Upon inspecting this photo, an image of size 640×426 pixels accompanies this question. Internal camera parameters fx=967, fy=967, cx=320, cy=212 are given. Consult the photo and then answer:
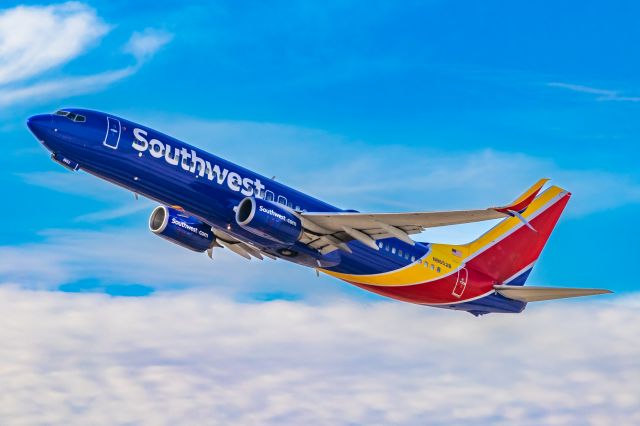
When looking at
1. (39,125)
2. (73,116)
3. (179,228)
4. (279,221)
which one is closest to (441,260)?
(279,221)

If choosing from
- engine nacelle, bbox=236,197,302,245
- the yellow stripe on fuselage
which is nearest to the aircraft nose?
engine nacelle, bbox=236,197,302,245

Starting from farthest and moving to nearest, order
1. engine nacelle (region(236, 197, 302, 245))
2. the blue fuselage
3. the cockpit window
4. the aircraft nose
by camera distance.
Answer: engine nacelle (region(236, 197, 302, 245)) < the cockpit window < the blue fuselage < the aircraft nose

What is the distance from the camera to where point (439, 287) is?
2087 inches

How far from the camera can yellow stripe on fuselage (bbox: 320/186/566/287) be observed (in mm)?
50500

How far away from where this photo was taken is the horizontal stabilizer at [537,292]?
1971 inches

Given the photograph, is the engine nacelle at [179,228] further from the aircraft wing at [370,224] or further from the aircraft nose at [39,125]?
the aircraft nose at [39,125]

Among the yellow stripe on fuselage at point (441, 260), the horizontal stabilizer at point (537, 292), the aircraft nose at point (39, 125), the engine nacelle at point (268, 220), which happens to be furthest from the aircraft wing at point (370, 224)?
the aircraft nose at point (39, 125)

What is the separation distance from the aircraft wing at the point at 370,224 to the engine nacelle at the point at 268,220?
128cm

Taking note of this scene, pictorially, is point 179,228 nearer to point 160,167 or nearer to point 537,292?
point 160,167

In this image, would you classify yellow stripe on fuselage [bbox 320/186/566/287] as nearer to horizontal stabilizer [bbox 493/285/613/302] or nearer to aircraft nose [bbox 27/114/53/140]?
horizontal stabilizer [bbox 493/285/613/302]

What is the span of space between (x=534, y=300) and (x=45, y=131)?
91.7 ft

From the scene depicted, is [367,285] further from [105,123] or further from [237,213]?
[105,123]

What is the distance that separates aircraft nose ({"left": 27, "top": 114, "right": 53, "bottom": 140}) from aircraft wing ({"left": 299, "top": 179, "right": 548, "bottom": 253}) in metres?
12.2

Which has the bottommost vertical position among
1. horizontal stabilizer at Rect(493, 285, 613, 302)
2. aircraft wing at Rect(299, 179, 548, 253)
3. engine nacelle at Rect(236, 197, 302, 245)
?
engine nacelle at Rect(236, 197, 302, 245)
